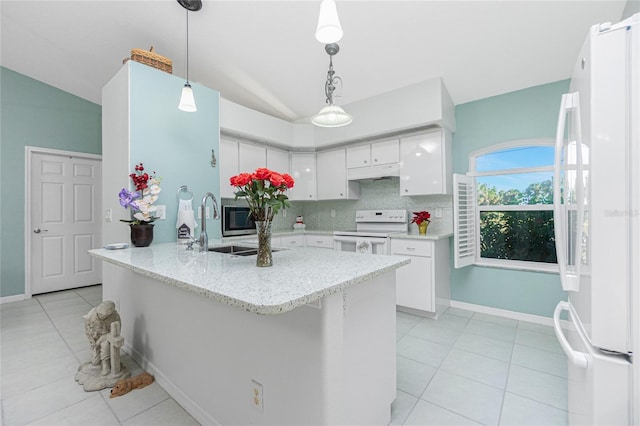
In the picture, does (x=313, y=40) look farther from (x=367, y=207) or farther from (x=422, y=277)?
(x=422, y=277)

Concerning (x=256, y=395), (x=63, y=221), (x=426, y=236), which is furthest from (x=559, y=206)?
(x=63, y=221)

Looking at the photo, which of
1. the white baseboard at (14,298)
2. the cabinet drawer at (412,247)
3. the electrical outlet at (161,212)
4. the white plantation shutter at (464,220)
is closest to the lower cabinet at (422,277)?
the cabinet drawer at (412,247)

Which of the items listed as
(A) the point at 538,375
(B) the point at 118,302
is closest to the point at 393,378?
(A) the point at 538,375

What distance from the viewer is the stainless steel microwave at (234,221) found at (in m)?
3.72

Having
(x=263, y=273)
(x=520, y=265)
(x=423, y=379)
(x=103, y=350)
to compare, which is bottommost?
(x=423, y=379)

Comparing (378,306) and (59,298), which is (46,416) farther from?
(59,298)

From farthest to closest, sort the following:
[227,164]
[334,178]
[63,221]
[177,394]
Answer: [63,221] < [334,178] < [227,164] < [177,394]

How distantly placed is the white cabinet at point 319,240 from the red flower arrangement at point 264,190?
269cm

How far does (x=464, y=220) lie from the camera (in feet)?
10.6

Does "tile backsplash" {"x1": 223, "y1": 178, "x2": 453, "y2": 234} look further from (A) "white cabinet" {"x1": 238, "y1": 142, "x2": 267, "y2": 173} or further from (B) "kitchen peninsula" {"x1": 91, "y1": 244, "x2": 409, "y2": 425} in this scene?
(B) "kitchen peninsula" {"x1": 91, "y1": 244, "x2": 409, "y2": 425}

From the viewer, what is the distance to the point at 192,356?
1720 mm

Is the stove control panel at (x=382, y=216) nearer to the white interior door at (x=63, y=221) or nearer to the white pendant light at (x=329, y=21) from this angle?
the white pendant light at (x=329, y=21)

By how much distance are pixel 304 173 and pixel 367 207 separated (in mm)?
1148

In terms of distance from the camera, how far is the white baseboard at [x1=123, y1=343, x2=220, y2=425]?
5.35 ft
